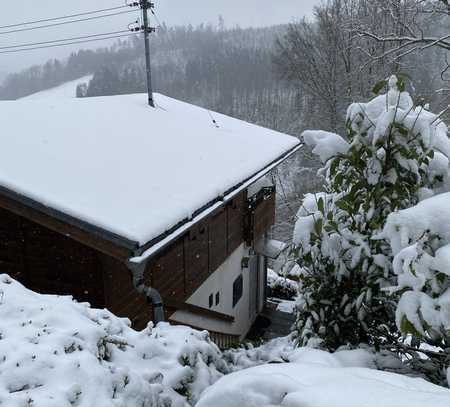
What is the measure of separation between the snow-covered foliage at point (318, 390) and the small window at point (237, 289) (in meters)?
9.89

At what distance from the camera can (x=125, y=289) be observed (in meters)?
6.91

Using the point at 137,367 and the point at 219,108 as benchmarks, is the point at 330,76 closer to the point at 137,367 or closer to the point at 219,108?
the point at 137,367

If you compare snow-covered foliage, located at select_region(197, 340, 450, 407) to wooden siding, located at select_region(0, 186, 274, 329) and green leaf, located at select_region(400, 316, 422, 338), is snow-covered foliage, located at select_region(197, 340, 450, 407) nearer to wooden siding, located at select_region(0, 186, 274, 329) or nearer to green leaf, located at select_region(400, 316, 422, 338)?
green leaf, located at select_region(400, 316, 422, 338)

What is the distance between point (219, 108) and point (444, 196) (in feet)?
247

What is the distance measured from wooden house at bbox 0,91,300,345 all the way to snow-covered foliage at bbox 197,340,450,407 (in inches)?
122

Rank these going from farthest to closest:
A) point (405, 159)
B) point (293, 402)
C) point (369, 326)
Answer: point (369, 326), point (405, 159), point (293, 402)

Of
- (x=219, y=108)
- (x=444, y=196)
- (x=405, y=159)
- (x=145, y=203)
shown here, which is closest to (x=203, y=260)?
(x=145, y=203)

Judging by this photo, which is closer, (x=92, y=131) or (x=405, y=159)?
(x=405, y=159)

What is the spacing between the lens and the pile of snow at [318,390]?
1979mm

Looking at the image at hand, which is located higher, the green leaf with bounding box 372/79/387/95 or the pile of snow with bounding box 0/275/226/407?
the green leaf with bounding box 372/79/387/95

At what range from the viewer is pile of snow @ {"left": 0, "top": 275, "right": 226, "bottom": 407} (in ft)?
9.12

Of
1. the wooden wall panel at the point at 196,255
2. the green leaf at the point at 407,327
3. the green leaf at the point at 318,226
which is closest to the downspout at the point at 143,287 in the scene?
the wooden wall panel at the point at 196,255

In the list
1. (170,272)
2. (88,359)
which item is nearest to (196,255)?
(170,272)

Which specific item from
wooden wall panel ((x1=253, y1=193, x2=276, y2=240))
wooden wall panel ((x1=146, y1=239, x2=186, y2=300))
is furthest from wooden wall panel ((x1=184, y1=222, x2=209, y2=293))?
wooden wall panel ((x1=253, y1=193, x2=276, y2=240))
